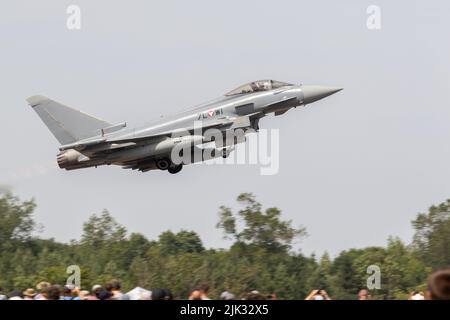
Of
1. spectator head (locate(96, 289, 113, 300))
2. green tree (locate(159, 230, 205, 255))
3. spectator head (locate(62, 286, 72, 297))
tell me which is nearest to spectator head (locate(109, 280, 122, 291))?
spectator head (locate(96, 289, 113, 300))

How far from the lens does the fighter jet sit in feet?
90.5

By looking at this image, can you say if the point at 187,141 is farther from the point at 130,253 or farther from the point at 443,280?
the point at 130,253

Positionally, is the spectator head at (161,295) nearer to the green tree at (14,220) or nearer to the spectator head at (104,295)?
the spectator head at (104,295)

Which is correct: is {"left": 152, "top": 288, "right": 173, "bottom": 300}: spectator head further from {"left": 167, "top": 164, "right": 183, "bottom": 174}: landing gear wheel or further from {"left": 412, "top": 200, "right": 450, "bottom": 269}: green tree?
{"left": 412, "top": 200, "right": 450, "bottom": 269}: green tree

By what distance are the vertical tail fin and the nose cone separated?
5899 mm

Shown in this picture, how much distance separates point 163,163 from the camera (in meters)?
28.5

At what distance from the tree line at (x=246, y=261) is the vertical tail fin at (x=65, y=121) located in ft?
74.0

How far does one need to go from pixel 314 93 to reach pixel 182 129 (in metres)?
3.78
